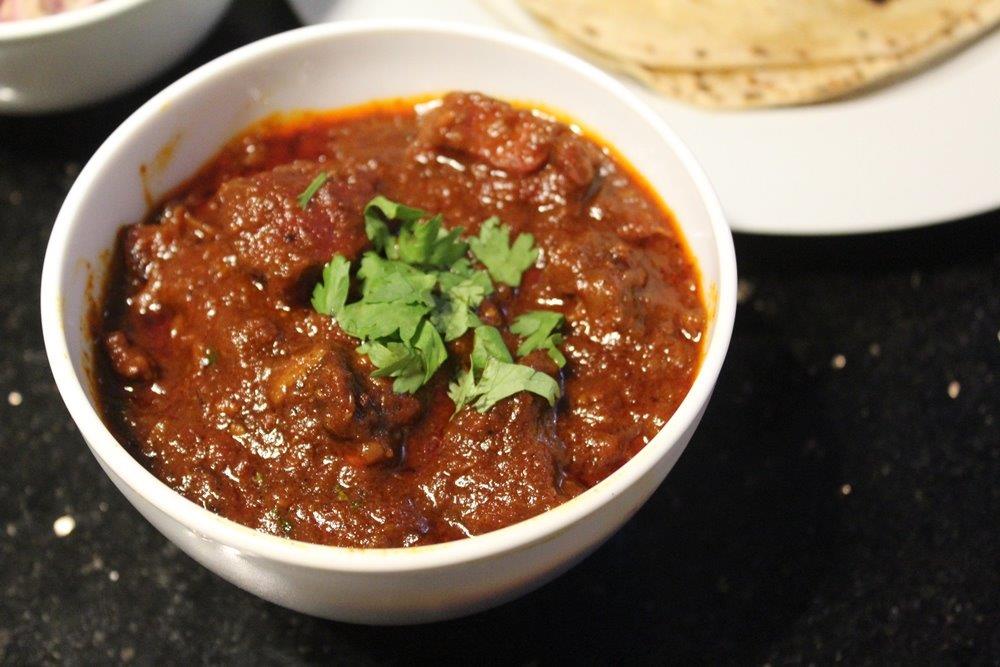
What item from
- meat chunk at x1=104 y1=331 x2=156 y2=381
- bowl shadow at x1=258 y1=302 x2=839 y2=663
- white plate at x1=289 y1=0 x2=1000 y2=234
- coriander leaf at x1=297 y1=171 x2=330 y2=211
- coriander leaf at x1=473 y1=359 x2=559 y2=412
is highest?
coriander leaf at x1=297 y1=171 x2=330 y2=211

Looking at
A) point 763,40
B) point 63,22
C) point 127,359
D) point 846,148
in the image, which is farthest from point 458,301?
point 763,40

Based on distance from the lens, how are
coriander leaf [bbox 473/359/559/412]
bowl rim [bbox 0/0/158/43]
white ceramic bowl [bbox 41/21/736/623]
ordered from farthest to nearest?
bowl rim [bbox 0/0/158/43]
coriander leaf [bbox 473/359/559/412]
white ceramic bowl [bbox 41/21/736/623]

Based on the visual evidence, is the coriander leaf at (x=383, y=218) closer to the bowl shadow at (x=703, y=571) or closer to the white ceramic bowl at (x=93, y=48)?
the bowl shadow at (x=703, y=571)

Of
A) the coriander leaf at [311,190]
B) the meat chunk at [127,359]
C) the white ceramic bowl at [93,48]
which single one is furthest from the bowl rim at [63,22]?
the meat chunk at [127,359]

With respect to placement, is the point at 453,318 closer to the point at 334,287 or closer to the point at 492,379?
the point at 492,379

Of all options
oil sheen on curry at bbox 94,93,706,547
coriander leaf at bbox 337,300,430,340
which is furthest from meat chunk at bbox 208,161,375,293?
coriander leaf at bbox 337,300,430,340

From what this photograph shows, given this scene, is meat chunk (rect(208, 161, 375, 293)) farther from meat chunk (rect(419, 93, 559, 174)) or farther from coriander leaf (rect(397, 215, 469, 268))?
meat chunk (rect(419, 93, 559, 174))
